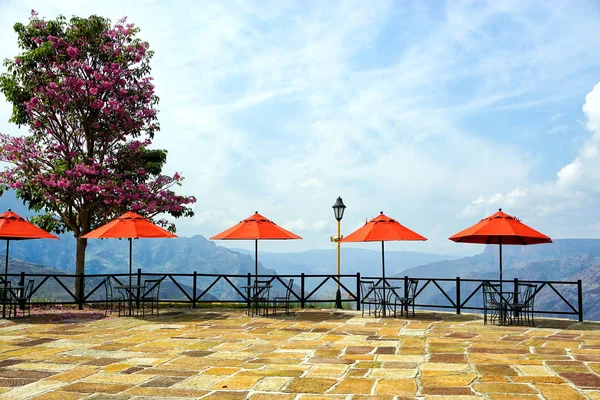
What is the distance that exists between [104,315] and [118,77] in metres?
8.03

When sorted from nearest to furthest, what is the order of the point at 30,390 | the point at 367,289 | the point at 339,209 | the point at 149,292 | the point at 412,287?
the point at 30,390 → the point at 412,287 → the point at 367,289 → the point at 149,292 → the point at 339,209

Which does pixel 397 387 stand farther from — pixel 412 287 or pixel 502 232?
pixel 412 287

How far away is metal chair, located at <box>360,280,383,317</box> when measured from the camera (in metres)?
13.3

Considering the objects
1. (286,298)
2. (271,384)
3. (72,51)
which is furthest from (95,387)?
(72,51)

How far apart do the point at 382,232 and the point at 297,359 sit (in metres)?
6.10

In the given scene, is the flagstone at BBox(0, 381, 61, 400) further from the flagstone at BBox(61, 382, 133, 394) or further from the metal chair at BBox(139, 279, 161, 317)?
the metal chair at BBox(139, 279, 161, 317)

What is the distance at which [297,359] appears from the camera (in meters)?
7.84

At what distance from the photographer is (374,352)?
836 cm

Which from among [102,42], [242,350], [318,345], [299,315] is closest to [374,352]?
[318,345]

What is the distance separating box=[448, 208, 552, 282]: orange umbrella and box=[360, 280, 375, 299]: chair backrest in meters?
2.13

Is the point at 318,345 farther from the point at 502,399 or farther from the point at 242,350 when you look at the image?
the point at 502,399

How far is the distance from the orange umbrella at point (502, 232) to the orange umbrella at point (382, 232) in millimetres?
1049

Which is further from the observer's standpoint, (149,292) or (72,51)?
(72,51)

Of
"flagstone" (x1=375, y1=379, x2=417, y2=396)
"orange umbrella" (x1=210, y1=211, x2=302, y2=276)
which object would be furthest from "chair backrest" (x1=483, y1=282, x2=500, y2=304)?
"flagstone" (x1=375, y1=379, x2=417, y2=396)
